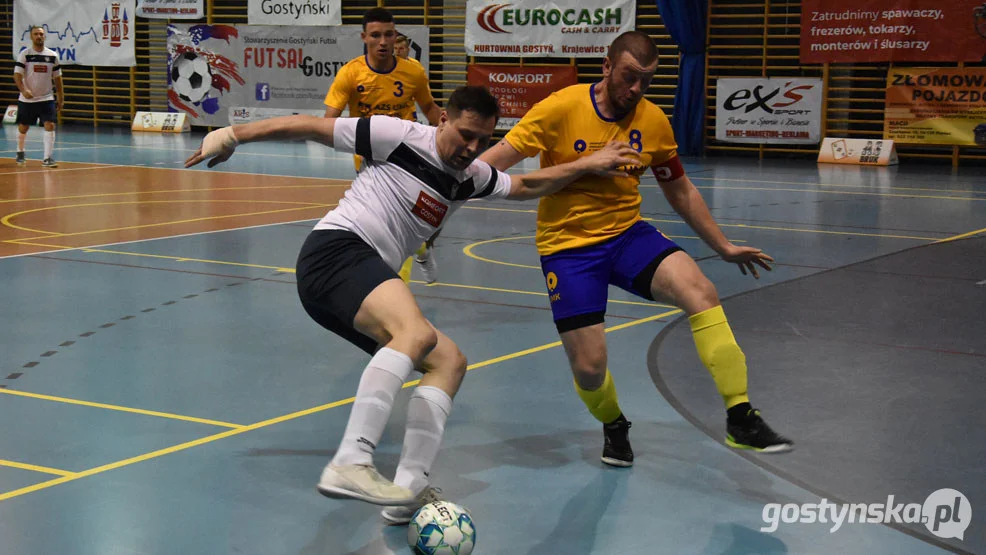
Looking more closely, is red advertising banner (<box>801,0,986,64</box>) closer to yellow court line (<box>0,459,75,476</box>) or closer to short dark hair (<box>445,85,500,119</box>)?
short dark hair (<box>445,85,500,119</box>)

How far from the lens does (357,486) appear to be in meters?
3.44

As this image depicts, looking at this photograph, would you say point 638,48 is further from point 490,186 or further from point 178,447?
point 178,447

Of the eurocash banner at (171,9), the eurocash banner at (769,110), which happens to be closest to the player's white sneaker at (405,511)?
the eurocash banner at (769,110)

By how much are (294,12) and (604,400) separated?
68.7 feet

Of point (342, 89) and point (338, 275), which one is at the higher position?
point (342, 89)

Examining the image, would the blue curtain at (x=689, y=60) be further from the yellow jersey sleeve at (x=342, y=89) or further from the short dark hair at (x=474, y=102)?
the short dark hair at (x=474, y=102)

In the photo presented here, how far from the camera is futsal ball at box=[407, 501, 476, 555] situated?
351cm

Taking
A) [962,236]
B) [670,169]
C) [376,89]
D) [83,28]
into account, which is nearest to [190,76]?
[83,28]

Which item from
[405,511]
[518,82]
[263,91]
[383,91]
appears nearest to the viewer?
[405,511]

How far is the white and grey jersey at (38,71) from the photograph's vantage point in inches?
720

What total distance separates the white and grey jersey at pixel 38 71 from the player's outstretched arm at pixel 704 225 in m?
15.6

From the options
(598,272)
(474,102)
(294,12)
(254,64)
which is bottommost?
(598,272)

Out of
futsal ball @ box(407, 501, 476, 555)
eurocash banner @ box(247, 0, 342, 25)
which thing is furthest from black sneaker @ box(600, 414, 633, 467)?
eurocash banner @ box(247, 0, 342, 25)

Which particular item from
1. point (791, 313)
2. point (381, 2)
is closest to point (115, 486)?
point (791, 313)
